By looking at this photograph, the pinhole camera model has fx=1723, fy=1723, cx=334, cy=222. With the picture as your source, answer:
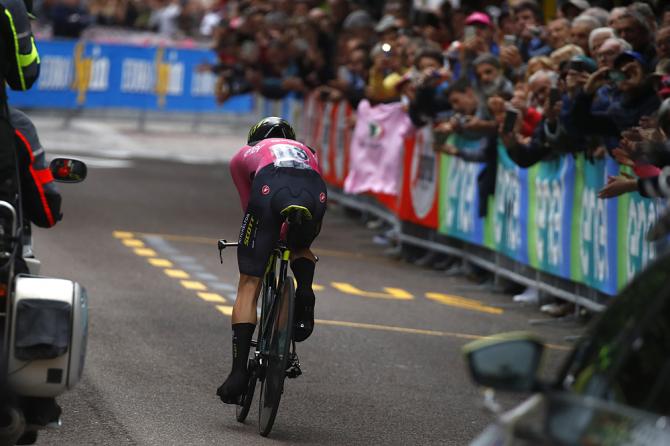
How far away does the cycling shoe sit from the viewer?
9023mm

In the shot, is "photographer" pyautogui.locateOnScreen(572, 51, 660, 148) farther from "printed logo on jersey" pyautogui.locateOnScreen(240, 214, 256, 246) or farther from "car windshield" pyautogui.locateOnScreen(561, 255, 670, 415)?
"car windshield" pyautogui.locateOnScreen(561, 255, 670, 415)

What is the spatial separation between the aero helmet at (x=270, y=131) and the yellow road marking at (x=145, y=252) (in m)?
7.47

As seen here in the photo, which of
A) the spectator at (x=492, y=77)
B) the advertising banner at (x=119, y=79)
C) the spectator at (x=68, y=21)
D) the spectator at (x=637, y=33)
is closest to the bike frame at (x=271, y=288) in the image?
the spectator at (x=637, y=33)

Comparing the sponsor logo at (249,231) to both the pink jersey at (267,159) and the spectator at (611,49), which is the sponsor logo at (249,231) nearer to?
the pink jersey at (267,159)

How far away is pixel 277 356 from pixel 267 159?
106cm

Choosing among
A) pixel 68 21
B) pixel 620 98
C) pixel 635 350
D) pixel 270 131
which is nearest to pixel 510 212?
pixel 620 98

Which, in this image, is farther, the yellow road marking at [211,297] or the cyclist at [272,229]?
the yellow road marking at [211,297]

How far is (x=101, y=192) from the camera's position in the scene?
2258cm

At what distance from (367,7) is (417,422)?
14829 mm

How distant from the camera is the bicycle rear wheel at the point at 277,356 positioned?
876 cm

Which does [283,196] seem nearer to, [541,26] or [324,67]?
[541,26]

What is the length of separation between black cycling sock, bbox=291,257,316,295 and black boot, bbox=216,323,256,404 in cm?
33

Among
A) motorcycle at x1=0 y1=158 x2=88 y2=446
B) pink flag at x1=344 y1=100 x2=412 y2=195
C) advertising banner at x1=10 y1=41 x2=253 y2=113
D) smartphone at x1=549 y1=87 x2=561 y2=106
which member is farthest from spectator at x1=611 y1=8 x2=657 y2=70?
advertising banner at x1=10 y1=41 x2=253 y2=113

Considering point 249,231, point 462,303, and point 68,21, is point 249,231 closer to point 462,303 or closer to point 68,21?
point 462,303
